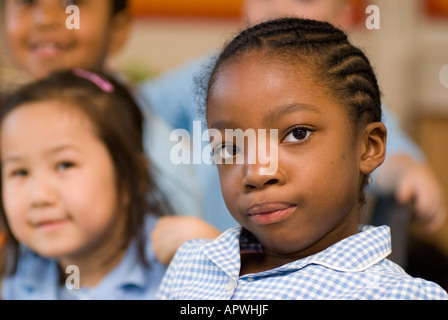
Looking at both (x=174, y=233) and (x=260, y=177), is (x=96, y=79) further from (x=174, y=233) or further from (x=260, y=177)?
(x=260, y=177)

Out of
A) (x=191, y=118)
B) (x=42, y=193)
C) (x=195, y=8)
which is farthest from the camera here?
(x=195, y=8)

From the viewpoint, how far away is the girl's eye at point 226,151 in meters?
0.57

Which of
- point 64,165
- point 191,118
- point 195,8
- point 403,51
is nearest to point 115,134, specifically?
point 64,165

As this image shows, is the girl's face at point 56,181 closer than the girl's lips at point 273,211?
No

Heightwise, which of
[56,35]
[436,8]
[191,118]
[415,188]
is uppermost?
[436,8]

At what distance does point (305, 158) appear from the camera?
1.79 ft

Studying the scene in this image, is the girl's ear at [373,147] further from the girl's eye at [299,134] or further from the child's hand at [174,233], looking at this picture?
the child's hand at [174,233]

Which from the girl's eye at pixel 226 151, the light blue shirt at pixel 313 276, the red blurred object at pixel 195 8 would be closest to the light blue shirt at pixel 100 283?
the light blue shirt at pixel 313 276

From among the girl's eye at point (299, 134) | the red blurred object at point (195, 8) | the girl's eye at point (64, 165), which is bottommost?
the girl's eye at point (64, 165)

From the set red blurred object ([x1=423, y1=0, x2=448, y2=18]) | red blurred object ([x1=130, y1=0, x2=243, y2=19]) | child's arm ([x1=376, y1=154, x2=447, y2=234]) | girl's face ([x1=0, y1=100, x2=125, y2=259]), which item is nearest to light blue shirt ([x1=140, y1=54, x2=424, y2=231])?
child's arm ([x1=376, y1=154, x2=447, y2=234])

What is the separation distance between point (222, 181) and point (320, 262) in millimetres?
124

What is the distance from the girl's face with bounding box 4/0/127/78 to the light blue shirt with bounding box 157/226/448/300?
0.40m

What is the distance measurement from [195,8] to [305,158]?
112 centimetres

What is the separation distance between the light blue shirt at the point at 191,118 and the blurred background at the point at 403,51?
0.44 m
